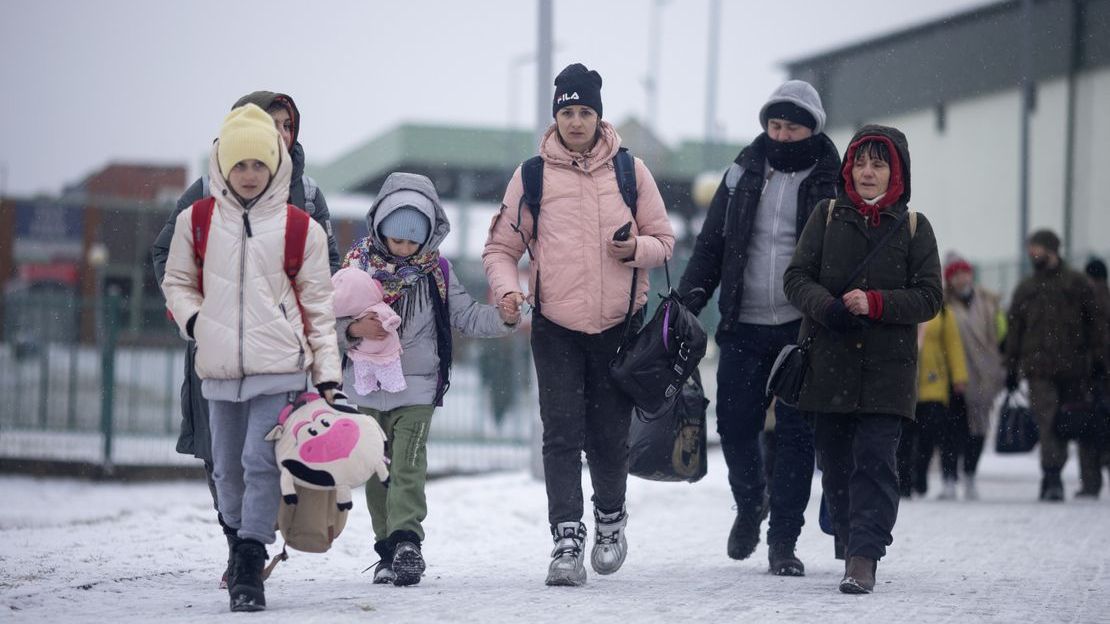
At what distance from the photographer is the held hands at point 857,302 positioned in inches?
247

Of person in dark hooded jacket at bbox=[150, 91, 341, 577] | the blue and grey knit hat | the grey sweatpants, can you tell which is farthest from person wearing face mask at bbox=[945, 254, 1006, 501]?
the grey sweatpants

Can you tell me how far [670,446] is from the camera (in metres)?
7.23

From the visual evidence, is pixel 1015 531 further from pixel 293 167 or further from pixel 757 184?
pixel 293 167

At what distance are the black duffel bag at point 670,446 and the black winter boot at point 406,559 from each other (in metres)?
1.18

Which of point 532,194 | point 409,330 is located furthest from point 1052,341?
point 409,330

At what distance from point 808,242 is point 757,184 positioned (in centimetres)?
71

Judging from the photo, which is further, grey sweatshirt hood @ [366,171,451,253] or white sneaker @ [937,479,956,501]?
white sneaker @ [937,479,956,501]

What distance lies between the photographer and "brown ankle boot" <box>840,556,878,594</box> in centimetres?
625

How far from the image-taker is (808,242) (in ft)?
21.8

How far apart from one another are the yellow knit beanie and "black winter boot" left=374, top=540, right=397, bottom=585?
1700 mm

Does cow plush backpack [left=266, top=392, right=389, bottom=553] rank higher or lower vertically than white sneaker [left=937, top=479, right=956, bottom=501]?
higher

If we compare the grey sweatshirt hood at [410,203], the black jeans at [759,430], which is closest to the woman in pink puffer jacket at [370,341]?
the grey sweatshirt hood at [410,203]

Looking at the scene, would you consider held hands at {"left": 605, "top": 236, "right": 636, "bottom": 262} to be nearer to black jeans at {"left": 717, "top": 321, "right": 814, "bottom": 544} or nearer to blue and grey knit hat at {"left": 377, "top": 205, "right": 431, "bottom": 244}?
blue and grey knit hat at {"left": 377, "top": 205, "right": 431, "bottom": 244}

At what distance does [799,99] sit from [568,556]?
2.32m
